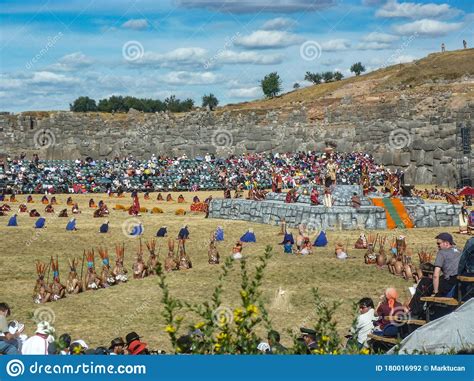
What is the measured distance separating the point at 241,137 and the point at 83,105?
248ft

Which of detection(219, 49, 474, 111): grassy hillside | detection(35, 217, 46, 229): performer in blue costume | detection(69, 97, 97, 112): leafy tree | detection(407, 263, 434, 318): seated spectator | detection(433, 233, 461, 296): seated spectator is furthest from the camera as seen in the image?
detection(69, 97, 97, 112): leafy tree

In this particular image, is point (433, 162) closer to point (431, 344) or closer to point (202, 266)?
point (202, 266)

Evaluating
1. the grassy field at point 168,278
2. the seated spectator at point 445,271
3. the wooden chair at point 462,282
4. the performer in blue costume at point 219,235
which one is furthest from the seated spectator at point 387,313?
the performer in blue costume at point 219,235

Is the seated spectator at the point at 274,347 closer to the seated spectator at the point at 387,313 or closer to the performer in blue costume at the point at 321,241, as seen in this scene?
the seated spectator at the point at 387,313

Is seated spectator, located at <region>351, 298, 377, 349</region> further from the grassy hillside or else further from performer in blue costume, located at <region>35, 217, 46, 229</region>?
the grassy hillside

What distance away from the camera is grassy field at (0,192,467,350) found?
19156 millimetres

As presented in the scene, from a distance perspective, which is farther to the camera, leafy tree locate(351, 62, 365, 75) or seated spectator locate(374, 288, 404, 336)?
leafy tree locate(351, 62, 365, 75)

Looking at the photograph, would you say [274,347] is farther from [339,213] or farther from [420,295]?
[339,213]

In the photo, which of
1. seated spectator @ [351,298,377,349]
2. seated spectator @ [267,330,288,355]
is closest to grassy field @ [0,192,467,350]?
seated spectator @ [351,298,377,349]

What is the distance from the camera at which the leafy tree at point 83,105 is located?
138750 mm

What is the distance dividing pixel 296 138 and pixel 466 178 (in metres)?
20.5

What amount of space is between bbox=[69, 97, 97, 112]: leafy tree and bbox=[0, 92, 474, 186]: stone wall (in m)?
60.6

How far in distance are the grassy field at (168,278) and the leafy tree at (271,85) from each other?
116 meters

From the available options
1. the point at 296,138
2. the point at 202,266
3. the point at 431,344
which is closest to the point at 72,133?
the point at 296,138
